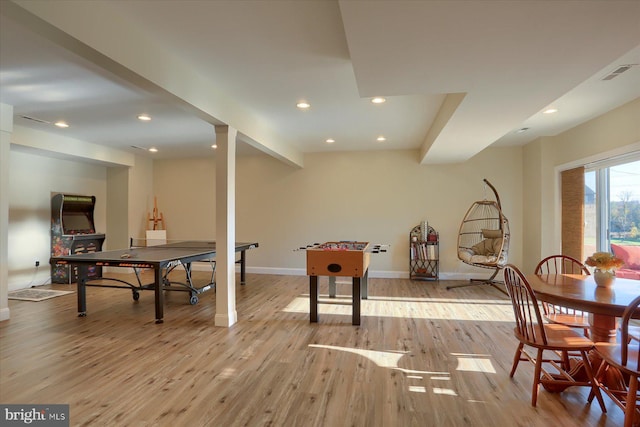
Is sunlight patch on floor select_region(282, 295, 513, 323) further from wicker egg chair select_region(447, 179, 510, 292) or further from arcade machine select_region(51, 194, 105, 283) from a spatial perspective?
arcade machine select_region(51, 194, 105, 283)

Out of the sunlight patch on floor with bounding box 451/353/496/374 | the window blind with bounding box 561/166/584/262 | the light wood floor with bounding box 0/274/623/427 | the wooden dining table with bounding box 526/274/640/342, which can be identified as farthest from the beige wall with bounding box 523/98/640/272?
the sunlight patch on floor with bounding box 451/353/496/374

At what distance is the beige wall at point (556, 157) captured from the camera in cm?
375

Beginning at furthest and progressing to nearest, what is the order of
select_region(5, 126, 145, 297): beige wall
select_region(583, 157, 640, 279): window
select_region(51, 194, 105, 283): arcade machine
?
select_region(51, 194, 105, 283): arcade machine, select_region(5, 126, 145, 297): beige wall, select_region(583, 157, 640, 279): window

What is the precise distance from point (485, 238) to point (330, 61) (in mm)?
4539

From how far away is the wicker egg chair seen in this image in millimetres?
5246

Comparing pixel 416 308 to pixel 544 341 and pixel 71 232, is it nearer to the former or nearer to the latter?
pixel 544 341

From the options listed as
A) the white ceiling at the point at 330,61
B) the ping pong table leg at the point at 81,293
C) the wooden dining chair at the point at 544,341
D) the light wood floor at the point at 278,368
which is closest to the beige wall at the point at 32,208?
the white ceiling at the point at 330,61

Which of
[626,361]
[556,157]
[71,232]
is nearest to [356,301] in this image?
[626,361]

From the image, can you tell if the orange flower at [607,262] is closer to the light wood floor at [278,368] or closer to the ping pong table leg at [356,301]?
the light wood floor at [278,368]

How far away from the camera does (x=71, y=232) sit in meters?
6.05

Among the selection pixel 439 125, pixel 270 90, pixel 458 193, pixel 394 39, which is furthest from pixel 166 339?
pixel 458 193

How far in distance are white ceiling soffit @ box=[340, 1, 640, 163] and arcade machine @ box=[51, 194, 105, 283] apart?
5.93 metres

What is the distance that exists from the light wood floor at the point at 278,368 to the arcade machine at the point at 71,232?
167 cm

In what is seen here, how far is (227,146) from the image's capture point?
11.7 feet
